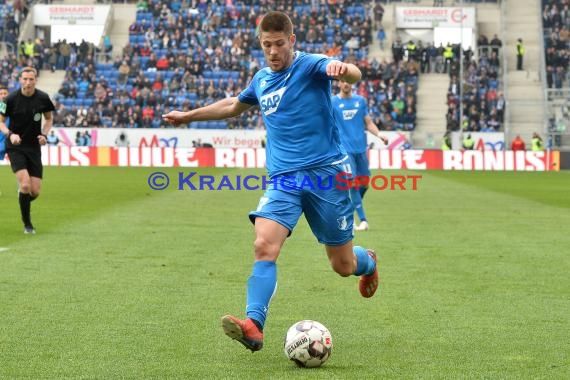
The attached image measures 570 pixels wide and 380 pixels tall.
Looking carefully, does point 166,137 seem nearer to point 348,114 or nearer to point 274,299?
point 348,114

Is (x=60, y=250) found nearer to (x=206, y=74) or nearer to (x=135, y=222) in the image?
(x=135, y=222)

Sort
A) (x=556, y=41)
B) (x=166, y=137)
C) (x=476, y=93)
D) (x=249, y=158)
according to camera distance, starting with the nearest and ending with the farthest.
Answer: (x=249, y=158) < (x=166, y=137) < (x=476, y=93) < (x=556, y=41)

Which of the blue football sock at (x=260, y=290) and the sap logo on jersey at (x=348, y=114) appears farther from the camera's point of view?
the sap logo on jersey at (x=348, y=114)

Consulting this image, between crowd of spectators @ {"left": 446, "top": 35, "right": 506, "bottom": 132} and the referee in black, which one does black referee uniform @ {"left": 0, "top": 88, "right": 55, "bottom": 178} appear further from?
crowd of spectators @ {"left": 446, "top": 35, "right": 506, "bottom": 132}

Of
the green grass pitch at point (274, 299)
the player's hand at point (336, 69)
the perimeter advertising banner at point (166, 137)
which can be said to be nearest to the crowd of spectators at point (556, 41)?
the perimeter advertising banner at point (166, 137)

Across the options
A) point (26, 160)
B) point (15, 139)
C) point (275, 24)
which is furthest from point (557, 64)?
point (275, 24)

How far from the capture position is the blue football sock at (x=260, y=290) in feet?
22.7

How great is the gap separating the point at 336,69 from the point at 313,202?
1.03 meters

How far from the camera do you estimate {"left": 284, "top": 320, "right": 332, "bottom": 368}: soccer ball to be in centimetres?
666

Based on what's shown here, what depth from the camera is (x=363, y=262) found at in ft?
27.5

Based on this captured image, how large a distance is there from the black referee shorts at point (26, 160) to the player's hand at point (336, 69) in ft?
29.5

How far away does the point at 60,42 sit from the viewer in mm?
58844

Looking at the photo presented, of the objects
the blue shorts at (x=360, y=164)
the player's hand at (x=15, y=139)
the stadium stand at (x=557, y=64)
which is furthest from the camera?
the stadium stand at (x=557, y=64)

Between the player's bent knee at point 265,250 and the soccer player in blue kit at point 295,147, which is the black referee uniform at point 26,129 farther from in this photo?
the player's bent knee at point 265,250
